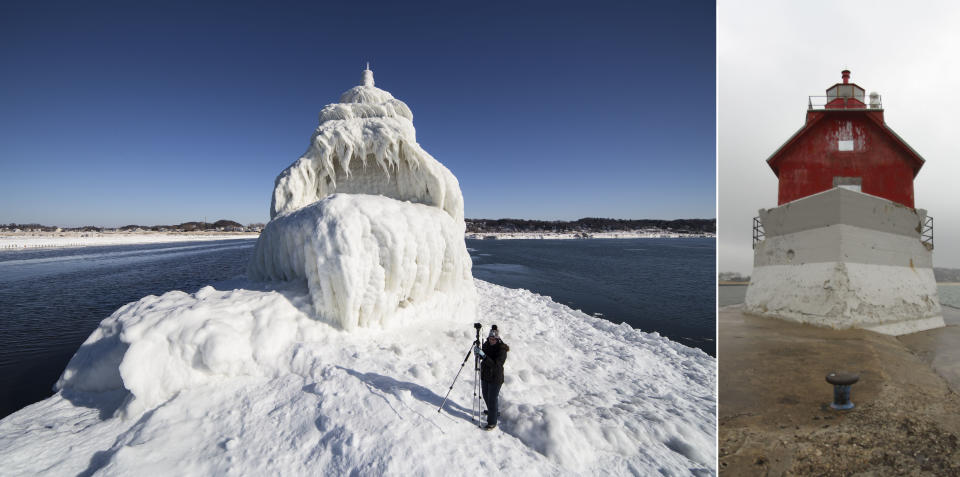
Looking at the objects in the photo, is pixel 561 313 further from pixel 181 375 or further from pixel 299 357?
pixel 181 375

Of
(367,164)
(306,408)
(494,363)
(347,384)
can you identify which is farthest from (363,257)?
(367,164)

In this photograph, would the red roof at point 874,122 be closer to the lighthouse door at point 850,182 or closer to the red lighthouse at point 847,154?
the red lighthouse at point 847,154

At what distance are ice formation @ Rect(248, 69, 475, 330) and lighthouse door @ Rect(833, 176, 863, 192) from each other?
8.51 metres

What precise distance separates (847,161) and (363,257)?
1053 centimetres

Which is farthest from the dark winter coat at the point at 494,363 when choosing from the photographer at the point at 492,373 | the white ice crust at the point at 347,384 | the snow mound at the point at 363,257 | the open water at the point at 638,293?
the open water at the point at 638,293

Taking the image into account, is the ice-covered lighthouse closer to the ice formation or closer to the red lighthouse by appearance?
the red lighthouse

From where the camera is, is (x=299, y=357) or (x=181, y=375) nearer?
(x=181, y=375)

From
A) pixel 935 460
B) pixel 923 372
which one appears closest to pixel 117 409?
pixel 935 460

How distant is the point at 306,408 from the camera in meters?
3.23

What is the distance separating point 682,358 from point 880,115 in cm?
739

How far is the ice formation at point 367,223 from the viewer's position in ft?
16.3

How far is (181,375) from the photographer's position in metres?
3.51

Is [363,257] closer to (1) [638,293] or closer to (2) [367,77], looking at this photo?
(2) [367,77]

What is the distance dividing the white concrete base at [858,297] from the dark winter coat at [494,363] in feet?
24.6
